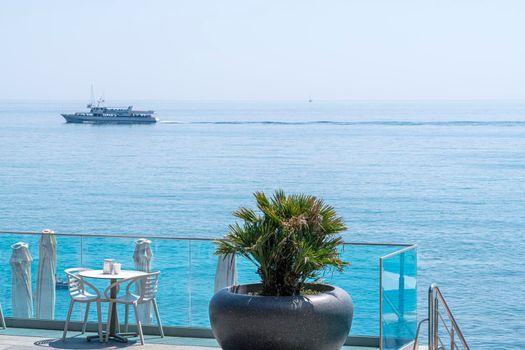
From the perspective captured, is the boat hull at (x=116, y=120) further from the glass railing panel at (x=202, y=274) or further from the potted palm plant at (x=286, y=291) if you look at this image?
the potted palm plant at (x=286, y=291)

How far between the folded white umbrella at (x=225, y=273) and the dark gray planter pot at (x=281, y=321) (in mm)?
2170

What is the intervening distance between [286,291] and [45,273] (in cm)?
357

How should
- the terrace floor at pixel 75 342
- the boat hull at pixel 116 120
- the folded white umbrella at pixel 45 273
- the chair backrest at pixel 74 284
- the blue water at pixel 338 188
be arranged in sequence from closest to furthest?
1. the terrace floor at pixel 75 342
2. the chair backrest at pixel 74 284
3. the folded white umbrella at pixel 45 273
4. the blue water at pixel 338 188
5. the boat hull at pixel 116 120

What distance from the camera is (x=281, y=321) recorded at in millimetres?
7344

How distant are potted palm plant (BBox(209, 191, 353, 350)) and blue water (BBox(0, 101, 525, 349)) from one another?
2513cm

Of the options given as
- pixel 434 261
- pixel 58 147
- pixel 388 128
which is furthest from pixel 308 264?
pixel 388 128

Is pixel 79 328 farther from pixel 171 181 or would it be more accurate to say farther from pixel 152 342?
pixel 171 181

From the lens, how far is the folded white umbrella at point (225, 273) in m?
9.78

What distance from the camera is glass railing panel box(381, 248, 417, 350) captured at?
8.52 metres

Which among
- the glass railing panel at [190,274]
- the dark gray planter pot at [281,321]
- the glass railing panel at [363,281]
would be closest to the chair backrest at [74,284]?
the glass railing panel at [190,274]

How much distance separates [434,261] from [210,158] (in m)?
45.1

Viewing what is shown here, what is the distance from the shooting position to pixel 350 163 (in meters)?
83.8

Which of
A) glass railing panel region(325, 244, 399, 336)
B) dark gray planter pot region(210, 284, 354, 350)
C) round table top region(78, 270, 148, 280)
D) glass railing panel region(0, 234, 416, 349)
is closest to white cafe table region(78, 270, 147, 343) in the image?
round table top region(78, 270, 148, 280)

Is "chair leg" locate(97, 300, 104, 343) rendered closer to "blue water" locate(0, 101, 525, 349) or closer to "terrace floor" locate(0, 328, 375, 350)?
"terrace floor" locate(0, 328, 375, 350)
